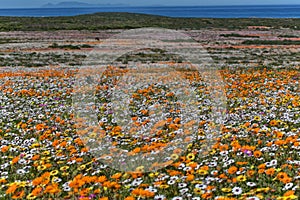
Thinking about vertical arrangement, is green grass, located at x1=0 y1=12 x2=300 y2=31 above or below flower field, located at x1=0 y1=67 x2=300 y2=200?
above

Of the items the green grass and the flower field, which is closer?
the flower field

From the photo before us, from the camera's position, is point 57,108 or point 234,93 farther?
point 234,93

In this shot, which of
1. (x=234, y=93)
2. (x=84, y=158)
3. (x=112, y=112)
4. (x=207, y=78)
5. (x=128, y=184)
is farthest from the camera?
(x=207, y=78)

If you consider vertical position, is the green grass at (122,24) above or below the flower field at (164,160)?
above

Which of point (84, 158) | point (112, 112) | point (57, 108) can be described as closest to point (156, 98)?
point (112, 112)

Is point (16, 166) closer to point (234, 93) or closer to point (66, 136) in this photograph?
point (66, 136)

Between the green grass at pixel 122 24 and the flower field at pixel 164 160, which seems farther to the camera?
the green grass at pixel 122 24

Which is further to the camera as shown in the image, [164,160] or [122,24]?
[122,24]

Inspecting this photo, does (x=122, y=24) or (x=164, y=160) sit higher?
(x=122, y=24)
